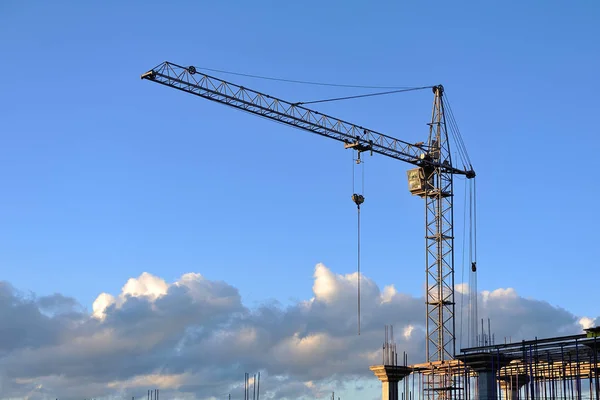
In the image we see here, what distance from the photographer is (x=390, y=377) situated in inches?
3418

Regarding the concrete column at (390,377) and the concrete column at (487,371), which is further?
the concrete column at (390,377)

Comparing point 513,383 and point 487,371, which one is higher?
point 513,383

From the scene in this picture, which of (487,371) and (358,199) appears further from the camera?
(358,199)

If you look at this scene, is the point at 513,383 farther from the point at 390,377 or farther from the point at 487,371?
the point at 487,371

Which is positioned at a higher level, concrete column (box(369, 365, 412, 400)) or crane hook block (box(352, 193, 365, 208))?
crane hook block (box(352, 193, 365, 208))

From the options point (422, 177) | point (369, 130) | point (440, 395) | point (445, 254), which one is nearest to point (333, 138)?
point (369, 130)

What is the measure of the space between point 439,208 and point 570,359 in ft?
136

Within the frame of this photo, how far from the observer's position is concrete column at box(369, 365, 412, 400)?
8656cm

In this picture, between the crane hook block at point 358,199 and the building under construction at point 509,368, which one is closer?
the building under construction at point 509,368

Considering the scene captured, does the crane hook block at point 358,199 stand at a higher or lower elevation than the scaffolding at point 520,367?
higher

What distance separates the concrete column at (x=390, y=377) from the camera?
284 feet

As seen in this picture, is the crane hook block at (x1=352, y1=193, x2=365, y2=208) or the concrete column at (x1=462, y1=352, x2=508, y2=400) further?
the crane hook block at (x1=352, y1=193, x2=365, y2=208)

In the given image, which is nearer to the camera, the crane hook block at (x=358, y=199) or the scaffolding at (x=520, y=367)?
the scaffolding at (x=520, y=367)

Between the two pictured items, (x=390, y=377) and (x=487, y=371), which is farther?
(x=390, y=377)
